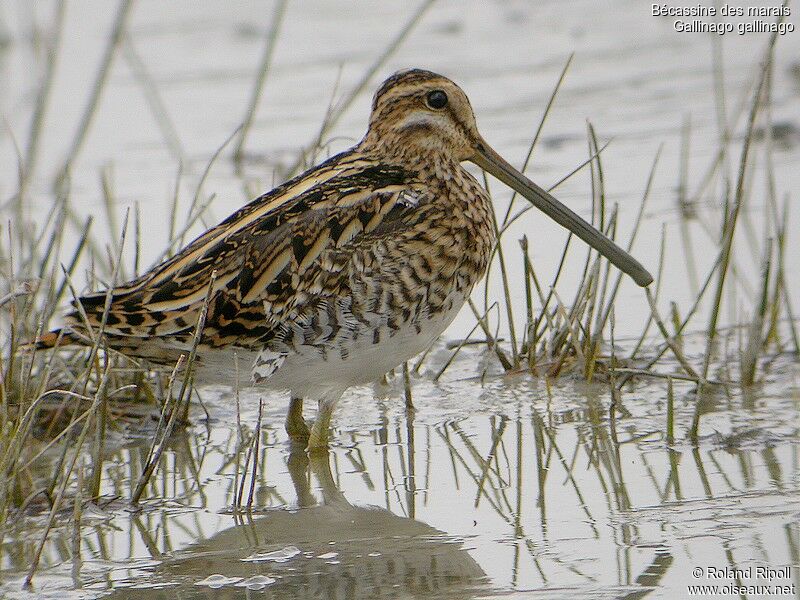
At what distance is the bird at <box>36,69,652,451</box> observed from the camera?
4418 mm

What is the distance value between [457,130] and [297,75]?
5.09 metres

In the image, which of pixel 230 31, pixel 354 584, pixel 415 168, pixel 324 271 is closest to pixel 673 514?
pixel 354 584

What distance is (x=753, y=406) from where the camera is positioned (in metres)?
4.70

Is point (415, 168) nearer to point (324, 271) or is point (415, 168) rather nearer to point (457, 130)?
point (457, 130)

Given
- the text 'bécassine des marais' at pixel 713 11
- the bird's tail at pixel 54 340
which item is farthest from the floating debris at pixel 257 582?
the text 'bécassine des marais' at pixel 713 11

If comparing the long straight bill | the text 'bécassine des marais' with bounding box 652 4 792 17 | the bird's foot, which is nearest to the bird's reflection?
the bird's foot

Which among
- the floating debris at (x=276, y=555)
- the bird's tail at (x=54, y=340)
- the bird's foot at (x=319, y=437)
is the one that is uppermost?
the bird's tail at (x=54, y=340)

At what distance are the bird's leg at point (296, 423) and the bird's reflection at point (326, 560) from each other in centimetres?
60

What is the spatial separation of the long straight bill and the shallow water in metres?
0.52

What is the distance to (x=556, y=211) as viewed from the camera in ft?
16.3

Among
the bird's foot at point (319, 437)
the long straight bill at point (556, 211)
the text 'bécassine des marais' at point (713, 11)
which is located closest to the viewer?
the bird's foot at point (319, 437)

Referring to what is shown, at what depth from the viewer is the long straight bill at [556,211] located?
15.7 feet

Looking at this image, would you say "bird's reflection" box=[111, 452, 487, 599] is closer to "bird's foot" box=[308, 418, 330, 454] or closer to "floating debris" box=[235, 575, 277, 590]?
"floating debris" box=[235, 575, 277, 590]

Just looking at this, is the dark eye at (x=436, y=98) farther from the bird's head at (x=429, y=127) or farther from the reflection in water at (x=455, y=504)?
the reflection in water at (x=455, y=504)
